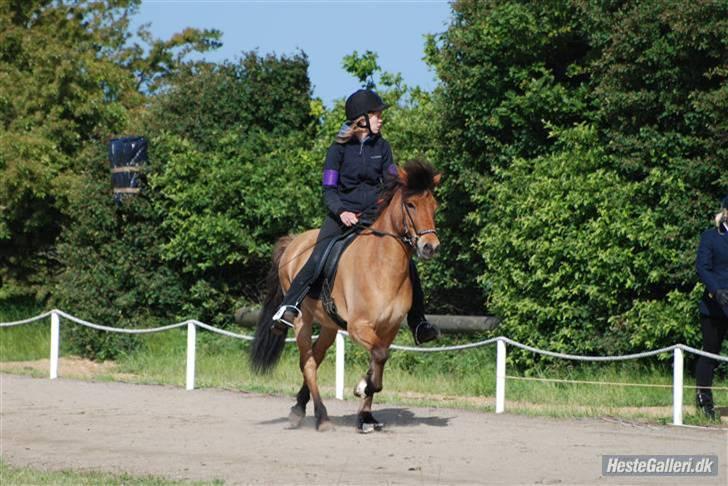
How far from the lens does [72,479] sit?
29.8 feet

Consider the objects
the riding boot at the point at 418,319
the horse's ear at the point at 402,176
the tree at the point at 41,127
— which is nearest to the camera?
the horse's ear at the point at 402,176

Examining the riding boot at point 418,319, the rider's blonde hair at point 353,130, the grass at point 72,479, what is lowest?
the grass at point 72,479

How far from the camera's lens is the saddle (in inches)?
472

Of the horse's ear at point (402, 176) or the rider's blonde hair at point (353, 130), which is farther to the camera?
the rider's blonde hair at point (353, 130)

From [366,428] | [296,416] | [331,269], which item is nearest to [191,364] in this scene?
[296,416]

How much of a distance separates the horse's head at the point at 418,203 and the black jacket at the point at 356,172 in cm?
73

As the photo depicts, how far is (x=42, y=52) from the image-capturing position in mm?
28000

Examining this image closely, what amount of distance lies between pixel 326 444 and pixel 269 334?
9.67 feet

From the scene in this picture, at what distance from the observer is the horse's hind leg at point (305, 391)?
12.6m

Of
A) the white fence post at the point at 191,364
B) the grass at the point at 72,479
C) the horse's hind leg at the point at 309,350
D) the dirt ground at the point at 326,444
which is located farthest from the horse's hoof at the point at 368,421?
the white fence post at the point at 191,364

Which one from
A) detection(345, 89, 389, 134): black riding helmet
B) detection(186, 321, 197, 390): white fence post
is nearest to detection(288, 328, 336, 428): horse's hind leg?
detection(345, 89, 389, 134): black riding helmet

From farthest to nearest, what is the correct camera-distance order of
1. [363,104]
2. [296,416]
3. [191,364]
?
1. [191,364]
2. [296,416]
3. [363,104]

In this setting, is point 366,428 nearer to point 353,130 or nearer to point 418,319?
point 418,319

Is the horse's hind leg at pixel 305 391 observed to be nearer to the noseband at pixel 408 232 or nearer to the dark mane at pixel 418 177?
the noseband at pixel 408 232
